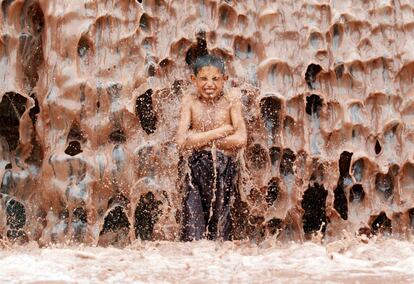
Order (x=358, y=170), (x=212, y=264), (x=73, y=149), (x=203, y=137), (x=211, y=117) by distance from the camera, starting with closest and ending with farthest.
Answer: (x=212, y=264)
(x=203, y=137)
(x=211, y=117)
(x=73, y=149)
(x=358, y=170)

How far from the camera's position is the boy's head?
4.50 metres

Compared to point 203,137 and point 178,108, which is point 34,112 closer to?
point 178,108

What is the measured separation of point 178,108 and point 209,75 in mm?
464

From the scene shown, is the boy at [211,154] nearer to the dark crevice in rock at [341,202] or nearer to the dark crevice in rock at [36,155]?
the dark crevice in rock at [341,202]

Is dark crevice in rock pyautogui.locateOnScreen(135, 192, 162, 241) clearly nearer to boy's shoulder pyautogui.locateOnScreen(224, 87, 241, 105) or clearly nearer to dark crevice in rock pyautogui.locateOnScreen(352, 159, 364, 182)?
boy's shoulder pyautogui.locateOnScreen(224, 87, 241, 105)

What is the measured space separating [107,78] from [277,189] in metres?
1.24

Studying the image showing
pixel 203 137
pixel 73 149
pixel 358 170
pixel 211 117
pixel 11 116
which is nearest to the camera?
pixel 203 137

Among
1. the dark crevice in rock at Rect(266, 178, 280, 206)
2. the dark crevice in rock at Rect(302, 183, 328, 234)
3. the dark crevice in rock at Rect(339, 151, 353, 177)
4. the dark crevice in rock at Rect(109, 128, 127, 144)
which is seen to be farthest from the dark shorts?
the dark crevice in rock at Rect(339, 151, 353, 177)

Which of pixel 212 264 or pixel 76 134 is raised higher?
pixel 76 134

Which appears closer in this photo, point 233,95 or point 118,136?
point 233,95

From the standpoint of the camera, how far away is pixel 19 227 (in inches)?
192

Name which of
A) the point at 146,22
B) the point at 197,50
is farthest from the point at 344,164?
the point at 146,22

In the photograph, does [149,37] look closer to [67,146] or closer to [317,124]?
[67,146]

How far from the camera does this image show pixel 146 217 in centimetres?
494
